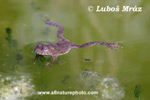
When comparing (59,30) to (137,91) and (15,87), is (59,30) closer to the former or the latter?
(15,87)

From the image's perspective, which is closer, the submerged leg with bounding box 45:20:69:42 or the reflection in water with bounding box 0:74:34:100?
the reflection in water with bounding box 0:74:34:100

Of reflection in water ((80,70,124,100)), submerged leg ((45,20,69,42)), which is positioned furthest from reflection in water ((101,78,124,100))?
submerged leg ((45,20,69,42))

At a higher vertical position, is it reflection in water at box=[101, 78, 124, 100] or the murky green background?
the murky green background

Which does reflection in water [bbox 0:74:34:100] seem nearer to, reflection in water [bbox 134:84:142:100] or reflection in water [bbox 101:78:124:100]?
reflection in water [bbox 101:78:124:100]

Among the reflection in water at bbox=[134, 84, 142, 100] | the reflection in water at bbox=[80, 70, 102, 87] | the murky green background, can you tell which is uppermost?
the murky green background

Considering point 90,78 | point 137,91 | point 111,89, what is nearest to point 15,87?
point 90,78

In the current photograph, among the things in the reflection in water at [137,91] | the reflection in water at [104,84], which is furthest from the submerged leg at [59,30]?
the reflection in water at [137,91]
